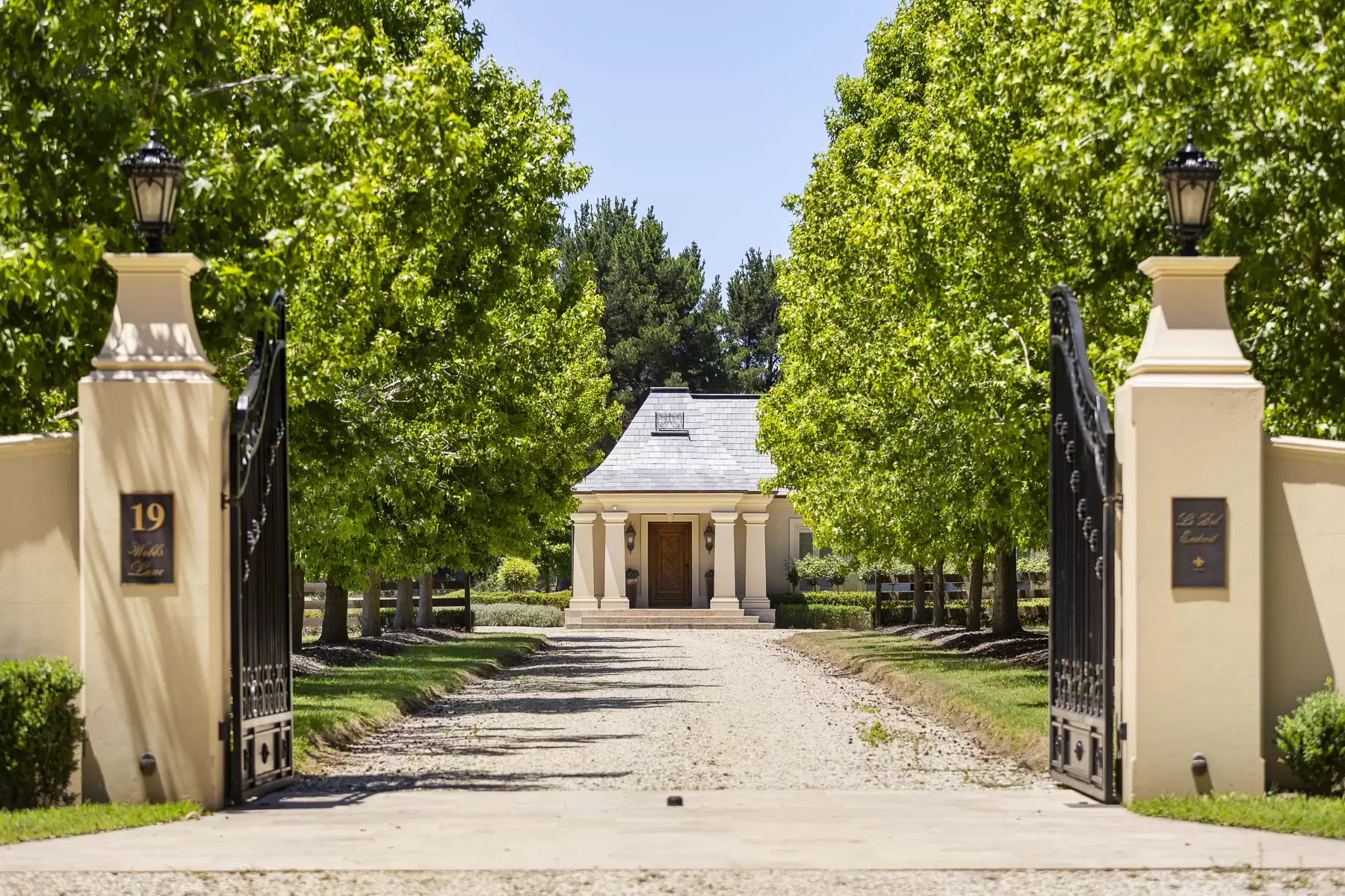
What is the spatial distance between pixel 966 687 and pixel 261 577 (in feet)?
34.8

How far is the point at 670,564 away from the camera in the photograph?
5397 cm

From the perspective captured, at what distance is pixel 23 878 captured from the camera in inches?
305

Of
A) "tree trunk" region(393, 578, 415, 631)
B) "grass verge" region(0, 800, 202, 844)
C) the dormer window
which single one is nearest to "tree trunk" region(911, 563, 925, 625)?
"tree trunk" region(393, 578, 415, 631)

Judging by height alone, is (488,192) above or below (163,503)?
above

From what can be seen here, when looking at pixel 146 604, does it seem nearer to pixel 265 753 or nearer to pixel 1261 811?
pixel 265 753

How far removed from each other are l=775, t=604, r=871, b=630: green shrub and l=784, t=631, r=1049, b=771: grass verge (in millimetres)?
13499

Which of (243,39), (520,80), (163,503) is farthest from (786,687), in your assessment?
(163,503)

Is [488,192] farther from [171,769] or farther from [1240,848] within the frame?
[1240,848]

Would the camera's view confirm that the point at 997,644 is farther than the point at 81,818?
Yes

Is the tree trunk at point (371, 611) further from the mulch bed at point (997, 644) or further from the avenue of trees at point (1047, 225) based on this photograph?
the avenue of trees at point (1047, 225)

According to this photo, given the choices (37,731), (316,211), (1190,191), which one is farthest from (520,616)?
(1190,191)

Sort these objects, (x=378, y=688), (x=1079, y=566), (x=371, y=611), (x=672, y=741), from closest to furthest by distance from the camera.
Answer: (x=1079, y=566)
(x=672, y=741)
(x=378, y=688)
(x=371, y=611)

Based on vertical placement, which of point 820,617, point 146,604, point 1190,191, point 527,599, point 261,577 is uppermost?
point 1190,191

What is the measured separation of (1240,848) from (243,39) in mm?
10092
